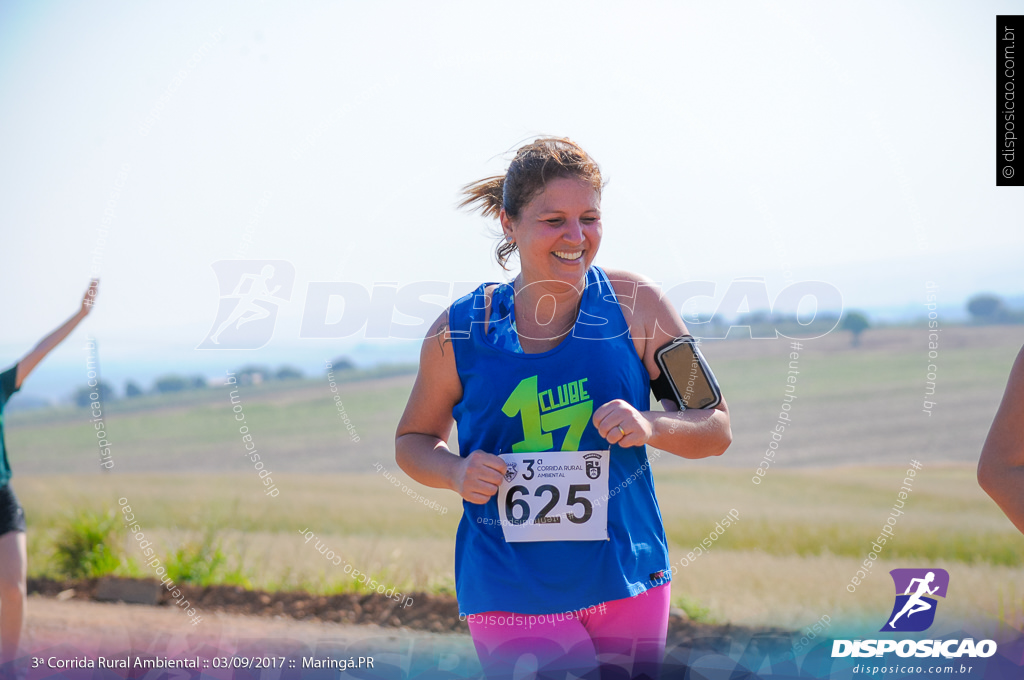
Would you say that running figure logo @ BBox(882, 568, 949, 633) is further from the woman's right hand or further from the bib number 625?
the woman's right hand

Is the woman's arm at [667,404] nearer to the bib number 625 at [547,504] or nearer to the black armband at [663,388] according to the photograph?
the black armband at [663,388]

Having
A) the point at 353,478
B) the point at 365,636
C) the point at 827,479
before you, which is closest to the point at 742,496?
the point at 827,479

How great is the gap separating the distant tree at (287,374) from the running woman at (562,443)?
2326 inches

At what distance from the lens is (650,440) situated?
233cm

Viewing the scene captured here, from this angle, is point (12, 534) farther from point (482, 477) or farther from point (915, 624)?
point (915, 624)

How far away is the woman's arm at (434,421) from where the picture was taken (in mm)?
2523

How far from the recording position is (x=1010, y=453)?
1.91 metres

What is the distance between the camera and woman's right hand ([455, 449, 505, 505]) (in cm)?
235

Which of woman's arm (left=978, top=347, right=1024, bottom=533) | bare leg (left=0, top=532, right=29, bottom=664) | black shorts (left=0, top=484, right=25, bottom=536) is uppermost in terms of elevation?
woman's arm (left=978, top=347, right=1024, bottom=533)

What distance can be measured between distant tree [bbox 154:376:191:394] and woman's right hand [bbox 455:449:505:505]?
190ft

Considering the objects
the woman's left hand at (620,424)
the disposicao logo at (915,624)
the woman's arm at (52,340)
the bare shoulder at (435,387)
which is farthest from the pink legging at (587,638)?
the woman's arm at (52,340)

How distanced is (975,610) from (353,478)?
10518mm

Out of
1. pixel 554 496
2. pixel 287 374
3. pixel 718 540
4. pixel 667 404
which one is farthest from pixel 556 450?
pixel 287 374

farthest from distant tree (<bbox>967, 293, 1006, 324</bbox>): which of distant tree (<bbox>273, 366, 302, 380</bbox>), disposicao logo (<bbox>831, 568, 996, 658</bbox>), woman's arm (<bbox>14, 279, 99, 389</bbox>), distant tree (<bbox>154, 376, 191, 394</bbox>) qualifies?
woman's arm (<bbox>14, 279, 99, 389</bbox>)
